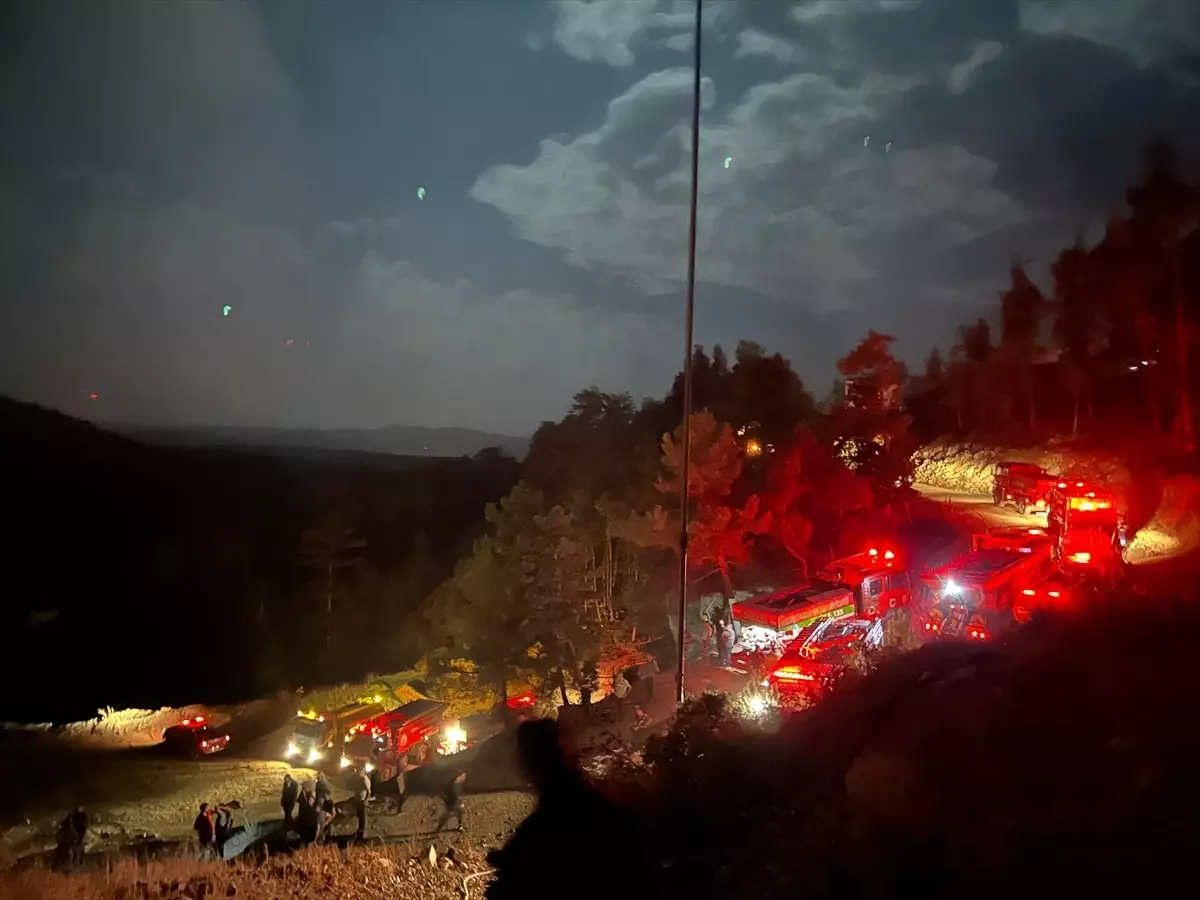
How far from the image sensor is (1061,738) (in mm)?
3828

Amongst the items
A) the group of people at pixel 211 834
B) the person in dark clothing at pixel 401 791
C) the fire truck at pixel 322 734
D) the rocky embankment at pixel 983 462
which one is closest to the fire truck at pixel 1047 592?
the rocky embankment at pixel 983 462

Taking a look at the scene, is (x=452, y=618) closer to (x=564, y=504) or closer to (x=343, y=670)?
(x=564, y=504)

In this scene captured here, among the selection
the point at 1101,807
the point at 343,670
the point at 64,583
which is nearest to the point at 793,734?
the point at 1101,807

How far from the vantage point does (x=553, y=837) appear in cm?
284

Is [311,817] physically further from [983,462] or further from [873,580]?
[983,462]

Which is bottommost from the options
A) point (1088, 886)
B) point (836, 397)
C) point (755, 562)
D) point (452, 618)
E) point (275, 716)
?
point (275, 716)

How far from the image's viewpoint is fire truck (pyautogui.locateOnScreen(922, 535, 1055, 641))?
10847mm

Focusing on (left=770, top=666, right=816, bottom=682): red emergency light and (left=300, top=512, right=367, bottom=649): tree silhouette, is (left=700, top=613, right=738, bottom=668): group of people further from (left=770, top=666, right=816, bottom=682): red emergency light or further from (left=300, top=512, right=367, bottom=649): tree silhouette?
(left=300, top=512, right=367, bottom=649): tree silhouette

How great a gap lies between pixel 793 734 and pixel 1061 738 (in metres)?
2.37

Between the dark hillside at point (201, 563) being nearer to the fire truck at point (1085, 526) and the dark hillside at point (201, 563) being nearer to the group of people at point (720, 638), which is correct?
the group of people at point (720, 638)

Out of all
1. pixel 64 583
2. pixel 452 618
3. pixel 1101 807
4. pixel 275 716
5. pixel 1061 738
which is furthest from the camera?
pixel 64 583

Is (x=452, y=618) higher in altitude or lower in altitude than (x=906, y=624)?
lower

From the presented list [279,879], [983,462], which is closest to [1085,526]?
[983,462]

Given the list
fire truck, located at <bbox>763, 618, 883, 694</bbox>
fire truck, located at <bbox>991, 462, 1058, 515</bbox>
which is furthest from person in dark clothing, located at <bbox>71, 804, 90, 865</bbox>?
fire truck, located at <bbox>991, 462, 1058, 515</bbox>
